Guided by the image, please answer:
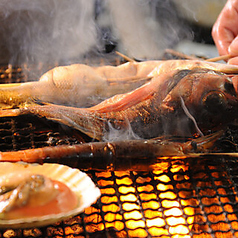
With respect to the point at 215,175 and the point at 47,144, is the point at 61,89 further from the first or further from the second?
the point at 215,175

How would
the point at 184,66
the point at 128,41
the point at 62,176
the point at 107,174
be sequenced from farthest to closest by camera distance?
the point at 128,41 < the point at 184,66 < the point at 107,174 < the point at 62,176

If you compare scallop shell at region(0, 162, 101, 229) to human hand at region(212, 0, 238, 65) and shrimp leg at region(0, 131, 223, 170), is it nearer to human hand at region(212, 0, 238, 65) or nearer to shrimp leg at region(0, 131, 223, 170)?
shrimp leg at region(0, 131, 223, 170)

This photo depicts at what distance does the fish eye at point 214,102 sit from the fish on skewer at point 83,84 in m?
0.59

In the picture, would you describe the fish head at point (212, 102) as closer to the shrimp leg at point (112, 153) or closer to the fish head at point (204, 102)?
the fish head at point (204, 102)

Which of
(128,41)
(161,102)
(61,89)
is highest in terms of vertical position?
(161,102)

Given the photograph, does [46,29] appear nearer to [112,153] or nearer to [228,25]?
[228,25]

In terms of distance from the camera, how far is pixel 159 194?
2.31 metres

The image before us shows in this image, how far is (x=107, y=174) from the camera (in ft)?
8.05

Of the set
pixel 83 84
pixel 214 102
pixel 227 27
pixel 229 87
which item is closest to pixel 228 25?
pixel 227 27

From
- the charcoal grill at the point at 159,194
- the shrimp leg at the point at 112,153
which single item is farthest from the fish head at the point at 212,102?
the shrimp leg at the point at 112,153

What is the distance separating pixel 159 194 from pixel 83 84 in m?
1.35

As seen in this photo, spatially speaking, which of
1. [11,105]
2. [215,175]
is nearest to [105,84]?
[11,105]

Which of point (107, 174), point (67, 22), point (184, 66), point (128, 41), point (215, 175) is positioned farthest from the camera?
point (128, 41)

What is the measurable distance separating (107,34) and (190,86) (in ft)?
8.03
